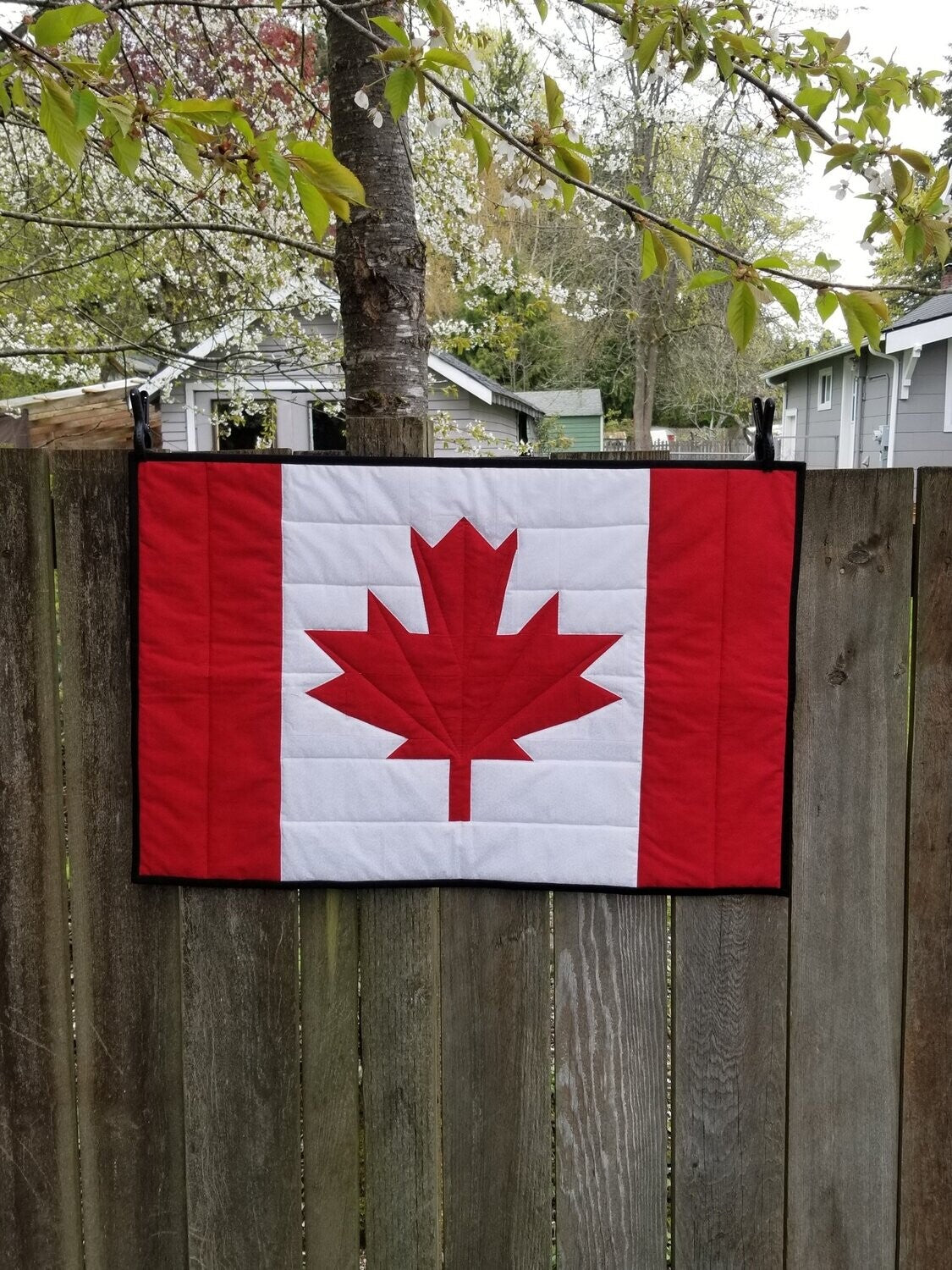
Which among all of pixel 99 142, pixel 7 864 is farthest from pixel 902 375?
pixel 7 864

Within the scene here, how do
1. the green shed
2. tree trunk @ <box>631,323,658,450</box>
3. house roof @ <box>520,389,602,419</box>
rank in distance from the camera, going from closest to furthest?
tree trunk @ <box>631,323,658,450</box>
house roof @ <box>520,389,602,419</box>
the green shed

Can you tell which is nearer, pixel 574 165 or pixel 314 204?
pixel 314 204

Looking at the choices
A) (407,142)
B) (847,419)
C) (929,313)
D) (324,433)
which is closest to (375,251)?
(407,142)

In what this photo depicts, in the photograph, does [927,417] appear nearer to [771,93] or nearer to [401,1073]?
[771,93]

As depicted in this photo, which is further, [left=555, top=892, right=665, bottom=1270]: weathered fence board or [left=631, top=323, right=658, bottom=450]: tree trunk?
[left=631, top=323, right=658, bottom=450]: tree trunk

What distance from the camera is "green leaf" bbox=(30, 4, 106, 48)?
1134 mm

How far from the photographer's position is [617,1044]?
1768mm

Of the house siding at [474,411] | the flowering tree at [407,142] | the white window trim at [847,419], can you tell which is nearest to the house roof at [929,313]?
the white window trim at [847,419]

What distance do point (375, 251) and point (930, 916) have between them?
73.7 inches

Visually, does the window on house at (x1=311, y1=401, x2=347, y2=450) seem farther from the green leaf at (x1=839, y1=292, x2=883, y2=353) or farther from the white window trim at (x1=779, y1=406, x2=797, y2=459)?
the white window trim at (x1=779, y1=406, x2=797, y2=459)

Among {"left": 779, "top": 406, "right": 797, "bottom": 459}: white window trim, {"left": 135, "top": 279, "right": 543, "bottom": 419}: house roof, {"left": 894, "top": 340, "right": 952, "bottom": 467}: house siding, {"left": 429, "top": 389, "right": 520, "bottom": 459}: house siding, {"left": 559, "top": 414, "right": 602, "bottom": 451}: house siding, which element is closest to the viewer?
{"left": 135, "top": 279, "right": 543, "bottom": 419}: house roof

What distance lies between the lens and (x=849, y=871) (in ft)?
5.64

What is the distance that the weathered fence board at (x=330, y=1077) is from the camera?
5.80 ft

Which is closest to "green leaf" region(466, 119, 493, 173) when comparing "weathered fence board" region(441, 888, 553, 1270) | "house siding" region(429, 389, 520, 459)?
"weathered fence board" region(441, 888, 553, 1270)
